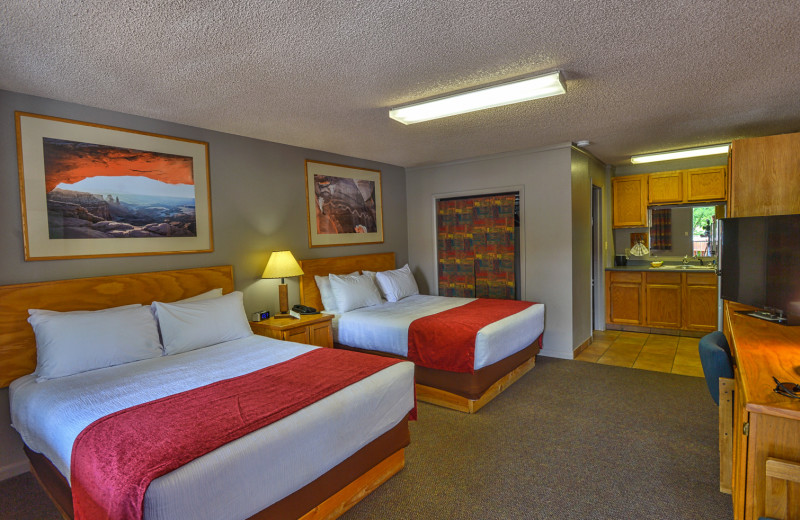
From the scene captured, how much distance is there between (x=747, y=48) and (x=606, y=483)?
256 cm

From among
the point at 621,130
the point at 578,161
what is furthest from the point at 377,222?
the point at 621,130

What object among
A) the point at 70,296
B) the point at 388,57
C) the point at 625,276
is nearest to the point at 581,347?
the point at 625,276

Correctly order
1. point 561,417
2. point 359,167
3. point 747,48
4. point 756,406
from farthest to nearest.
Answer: point 359,167, point 561,417, point 747,48, point 756,406

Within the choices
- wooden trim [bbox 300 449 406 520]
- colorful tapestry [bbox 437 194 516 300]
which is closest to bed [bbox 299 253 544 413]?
colorful tapestry [bbox 437 194 516 300]

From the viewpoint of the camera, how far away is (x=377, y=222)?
5.50 meters

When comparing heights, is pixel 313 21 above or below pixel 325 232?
above

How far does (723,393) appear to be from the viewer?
7.43 ft

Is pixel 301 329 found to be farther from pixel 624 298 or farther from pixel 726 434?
pixel 624 298

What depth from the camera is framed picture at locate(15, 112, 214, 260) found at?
2.73 meters

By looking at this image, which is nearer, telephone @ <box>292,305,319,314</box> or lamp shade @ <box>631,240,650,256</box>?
telephone @ <box>292,305,319,314</box>

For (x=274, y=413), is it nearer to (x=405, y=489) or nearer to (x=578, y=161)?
(x=405, y=489)

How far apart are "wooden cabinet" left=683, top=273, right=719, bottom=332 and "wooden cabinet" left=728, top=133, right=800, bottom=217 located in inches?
100

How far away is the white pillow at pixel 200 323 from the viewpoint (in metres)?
2.95

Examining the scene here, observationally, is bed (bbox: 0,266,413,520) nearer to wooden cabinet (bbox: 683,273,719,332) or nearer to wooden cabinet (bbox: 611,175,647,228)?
wooden cabinet (bbox: 683,273,719,332)
